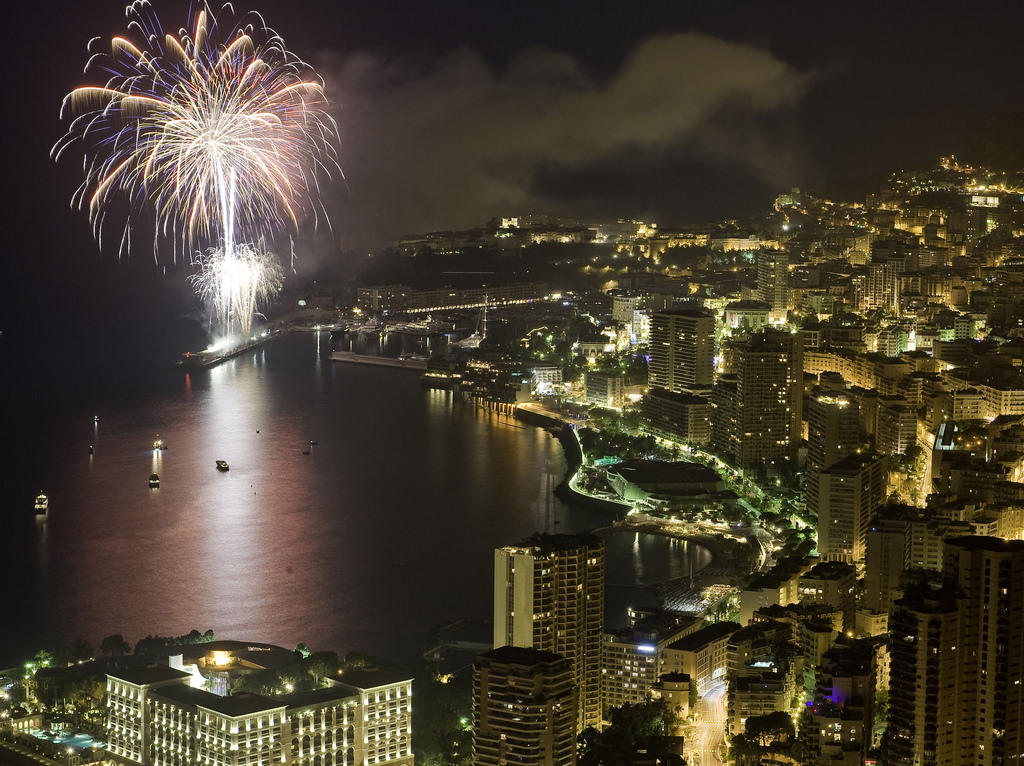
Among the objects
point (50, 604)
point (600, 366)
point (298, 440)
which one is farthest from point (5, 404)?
point (50, 604)

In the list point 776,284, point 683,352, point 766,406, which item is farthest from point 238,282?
point 766,406

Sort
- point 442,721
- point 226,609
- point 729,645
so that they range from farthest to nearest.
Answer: point 226,609, point 729,645, point 442,721

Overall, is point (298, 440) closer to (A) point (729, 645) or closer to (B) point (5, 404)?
(B) point (5, 404)

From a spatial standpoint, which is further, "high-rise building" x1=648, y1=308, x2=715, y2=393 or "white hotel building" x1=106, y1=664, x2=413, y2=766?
"high-rise building" x1=648, y1=308, x2=715, y2=393

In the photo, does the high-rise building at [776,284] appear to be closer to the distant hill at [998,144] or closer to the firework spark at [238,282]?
the distant hill at [998,144]

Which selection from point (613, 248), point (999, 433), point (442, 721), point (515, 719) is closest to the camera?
point (515, 719)

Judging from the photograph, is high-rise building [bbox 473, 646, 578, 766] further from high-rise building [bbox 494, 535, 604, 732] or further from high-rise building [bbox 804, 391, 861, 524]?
high-rise building [bbox 804, 391, 861, 524]

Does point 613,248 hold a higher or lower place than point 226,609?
higher

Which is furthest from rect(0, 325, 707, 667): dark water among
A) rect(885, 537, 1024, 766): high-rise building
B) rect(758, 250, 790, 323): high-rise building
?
rect(758, 250, 790, 323): high-rise building
